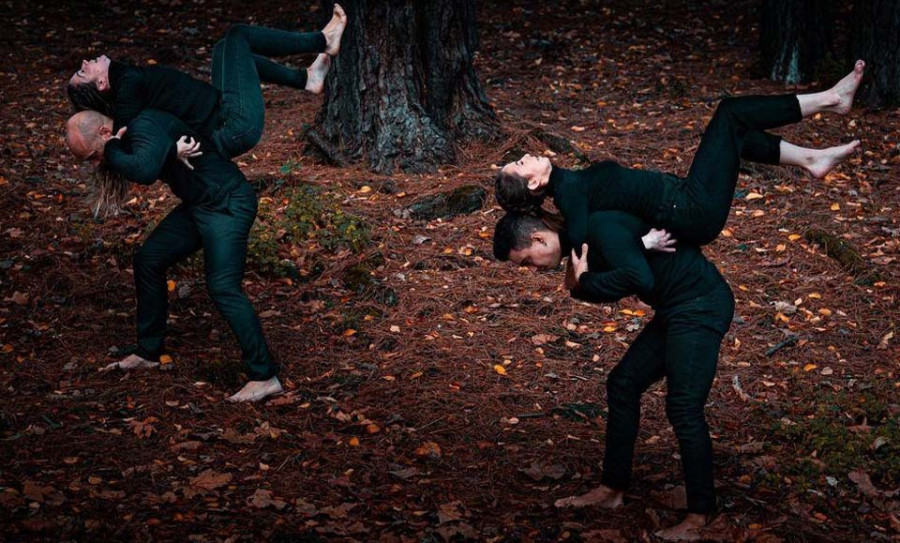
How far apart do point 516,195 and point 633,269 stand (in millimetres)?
640

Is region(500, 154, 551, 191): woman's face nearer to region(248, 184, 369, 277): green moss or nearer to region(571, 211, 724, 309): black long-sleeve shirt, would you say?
region(571, 211, 724, 309): black long-sleeve shirt

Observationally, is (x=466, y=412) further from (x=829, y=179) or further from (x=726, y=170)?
(x=829, y=179)

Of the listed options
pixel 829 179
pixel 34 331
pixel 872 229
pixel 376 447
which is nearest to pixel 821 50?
pixel 829 179

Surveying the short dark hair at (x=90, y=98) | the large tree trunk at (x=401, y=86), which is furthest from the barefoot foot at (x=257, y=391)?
the large tree trunk at (x=401, y=86)

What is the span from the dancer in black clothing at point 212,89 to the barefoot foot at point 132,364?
1444mm

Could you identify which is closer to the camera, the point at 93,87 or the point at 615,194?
the point at 615,194

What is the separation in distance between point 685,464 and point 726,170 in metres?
1.33

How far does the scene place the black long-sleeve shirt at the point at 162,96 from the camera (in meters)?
5.68

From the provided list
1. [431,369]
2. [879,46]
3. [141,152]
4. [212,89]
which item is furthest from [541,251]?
[879,46]

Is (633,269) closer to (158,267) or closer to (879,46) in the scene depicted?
(158,267)

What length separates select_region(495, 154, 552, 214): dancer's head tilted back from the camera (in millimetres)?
4375

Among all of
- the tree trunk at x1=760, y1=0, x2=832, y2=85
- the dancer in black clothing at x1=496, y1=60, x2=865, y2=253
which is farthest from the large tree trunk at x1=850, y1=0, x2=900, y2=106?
the dancer in black clothing at x1=496, y1=60, x2=865, y2=253

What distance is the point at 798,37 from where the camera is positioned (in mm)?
11070

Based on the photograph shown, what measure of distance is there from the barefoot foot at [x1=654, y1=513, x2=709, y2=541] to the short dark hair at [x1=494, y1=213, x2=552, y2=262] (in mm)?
1460
